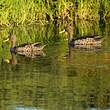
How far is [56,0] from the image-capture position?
24.3 m

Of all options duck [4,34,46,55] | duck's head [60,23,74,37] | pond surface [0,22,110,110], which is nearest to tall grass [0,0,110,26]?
duck's head [60,23,74,37]

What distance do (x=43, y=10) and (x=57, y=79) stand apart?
10.6 metres

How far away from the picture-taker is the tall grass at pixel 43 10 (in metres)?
22.1

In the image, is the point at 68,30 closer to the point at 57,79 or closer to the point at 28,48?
the point at 28,48

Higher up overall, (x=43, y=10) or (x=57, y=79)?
(x=43, y=10)

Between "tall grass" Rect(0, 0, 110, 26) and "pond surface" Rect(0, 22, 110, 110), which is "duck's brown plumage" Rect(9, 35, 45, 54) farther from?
"tall grass" Rect(0, 0, 110, 26)

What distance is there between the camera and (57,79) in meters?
13.3

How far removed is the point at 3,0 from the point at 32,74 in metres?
8.45

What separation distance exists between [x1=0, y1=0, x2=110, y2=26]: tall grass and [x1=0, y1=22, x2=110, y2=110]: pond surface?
11.7 ft

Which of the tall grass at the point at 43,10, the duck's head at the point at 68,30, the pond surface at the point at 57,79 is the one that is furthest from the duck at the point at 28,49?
the tall grass at the point at 43,10

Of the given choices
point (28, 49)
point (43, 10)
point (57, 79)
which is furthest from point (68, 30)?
point (57, 79)

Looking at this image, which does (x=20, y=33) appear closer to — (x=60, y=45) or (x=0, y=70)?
(x=60, y=45)

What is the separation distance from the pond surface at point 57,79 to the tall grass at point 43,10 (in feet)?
11.7

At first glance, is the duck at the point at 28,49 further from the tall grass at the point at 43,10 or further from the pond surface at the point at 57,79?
the tall grass at the point at 43,10
